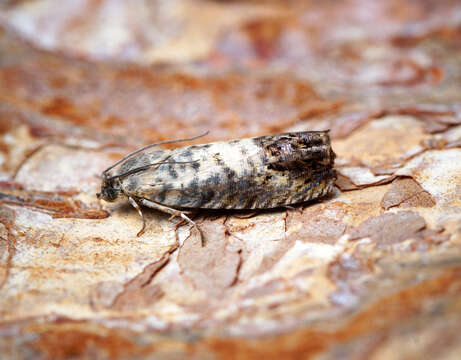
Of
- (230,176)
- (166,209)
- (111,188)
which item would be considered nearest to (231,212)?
(230,176)

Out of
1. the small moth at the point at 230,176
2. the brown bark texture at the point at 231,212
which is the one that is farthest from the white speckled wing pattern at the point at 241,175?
the brown bark texture at the point at 231,212

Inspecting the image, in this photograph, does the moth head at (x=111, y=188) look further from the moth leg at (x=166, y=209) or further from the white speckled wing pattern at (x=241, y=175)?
the moth leg at (x=166, y=209)

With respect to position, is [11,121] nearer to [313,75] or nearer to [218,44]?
[218,44]

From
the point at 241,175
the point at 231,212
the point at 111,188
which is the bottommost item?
the point at 231,212

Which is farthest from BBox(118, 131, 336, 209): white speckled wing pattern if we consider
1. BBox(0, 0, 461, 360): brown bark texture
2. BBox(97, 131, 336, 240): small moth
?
BBox(0, 0, 461, 360): brown bark texture

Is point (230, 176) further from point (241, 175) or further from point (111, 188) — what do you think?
point (111, 188)

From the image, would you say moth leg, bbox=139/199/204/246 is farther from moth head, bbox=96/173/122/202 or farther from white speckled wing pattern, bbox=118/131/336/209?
moth head, bbox=96/173/122/202
